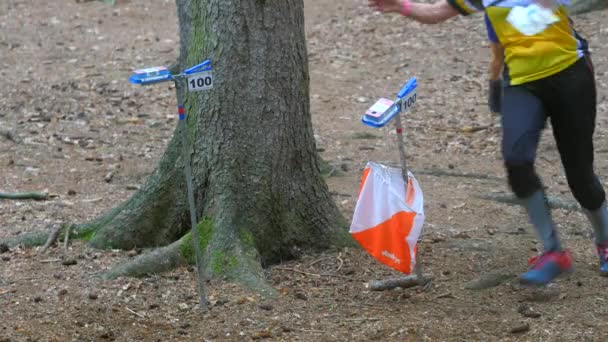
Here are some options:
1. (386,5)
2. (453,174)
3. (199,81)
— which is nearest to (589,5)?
(453,174)

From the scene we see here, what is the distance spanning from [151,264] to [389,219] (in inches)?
49.7

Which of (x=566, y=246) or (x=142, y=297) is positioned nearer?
(x=142, y=297)

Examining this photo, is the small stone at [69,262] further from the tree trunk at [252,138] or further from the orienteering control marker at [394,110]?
the orienteering control marker at [394,110]

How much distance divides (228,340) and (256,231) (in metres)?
0.85

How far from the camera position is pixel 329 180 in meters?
6.71

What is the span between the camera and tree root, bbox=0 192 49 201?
6.34 meters

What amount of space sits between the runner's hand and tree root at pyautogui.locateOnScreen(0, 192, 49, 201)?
10.2 ft

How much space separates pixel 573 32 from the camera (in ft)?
13.4

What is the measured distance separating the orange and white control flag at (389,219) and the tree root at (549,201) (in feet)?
6.36

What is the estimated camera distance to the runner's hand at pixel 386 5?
418 centimetres

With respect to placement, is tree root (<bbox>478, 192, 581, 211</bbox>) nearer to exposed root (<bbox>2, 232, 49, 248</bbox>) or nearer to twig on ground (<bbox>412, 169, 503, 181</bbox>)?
twig on ground (<bbox>412, 169, 503, 181</bbox>)

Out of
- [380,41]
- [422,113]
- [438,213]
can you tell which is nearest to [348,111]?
[422,113]

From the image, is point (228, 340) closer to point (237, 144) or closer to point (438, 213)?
point (237, 144)

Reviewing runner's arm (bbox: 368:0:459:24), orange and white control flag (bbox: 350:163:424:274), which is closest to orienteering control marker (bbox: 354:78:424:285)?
orange and white control flag (bbox: 350:163:424:274)
